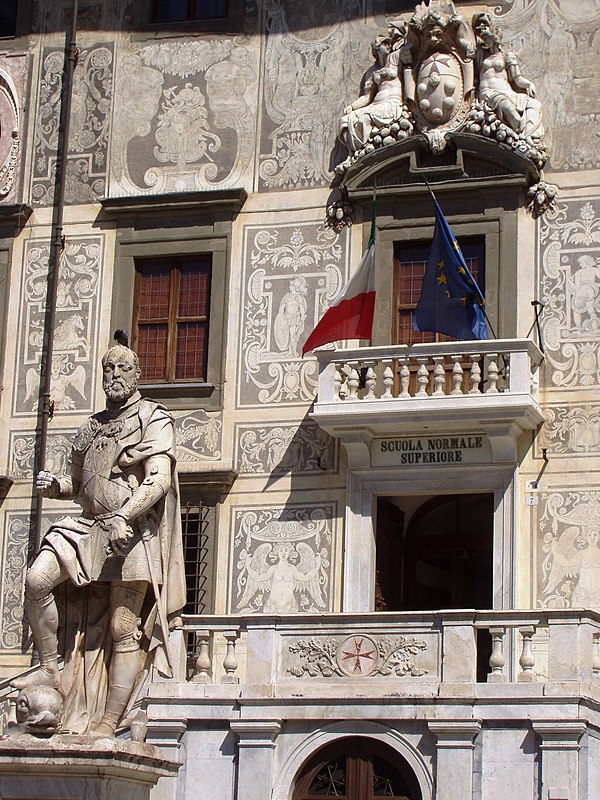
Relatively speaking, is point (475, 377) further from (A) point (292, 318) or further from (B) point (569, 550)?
(A) point (292, 318)

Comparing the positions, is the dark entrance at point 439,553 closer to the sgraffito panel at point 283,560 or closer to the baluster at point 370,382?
the sgraffito panel at point 283,560

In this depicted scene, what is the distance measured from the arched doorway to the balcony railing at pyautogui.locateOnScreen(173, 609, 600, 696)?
2.27ft

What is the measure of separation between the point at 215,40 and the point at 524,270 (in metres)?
5.81

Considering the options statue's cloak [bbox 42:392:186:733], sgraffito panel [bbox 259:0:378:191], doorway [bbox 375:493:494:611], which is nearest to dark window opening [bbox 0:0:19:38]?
sgraffito panel [bbox 259:0:378:191]

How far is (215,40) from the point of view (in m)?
25.9

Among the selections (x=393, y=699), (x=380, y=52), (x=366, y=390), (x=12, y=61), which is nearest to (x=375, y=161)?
(x=380, y=52)

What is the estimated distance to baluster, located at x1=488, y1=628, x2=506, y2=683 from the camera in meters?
19.5

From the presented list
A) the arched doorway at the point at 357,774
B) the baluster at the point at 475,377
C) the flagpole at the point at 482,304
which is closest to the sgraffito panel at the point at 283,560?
the baluster at the point at 475,377

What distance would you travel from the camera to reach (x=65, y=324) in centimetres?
2564

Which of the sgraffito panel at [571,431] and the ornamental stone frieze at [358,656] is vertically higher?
the sgraffito panel at [571,431]

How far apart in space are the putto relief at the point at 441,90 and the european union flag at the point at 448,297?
1.78 metres

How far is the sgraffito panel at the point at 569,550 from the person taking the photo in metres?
22.4

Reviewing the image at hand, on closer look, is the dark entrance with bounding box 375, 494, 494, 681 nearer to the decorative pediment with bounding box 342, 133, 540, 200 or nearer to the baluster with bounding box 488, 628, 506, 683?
the decorative pediment with bounding box 342, 133, 540, 200

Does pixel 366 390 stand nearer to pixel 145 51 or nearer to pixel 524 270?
pixel 524 270
